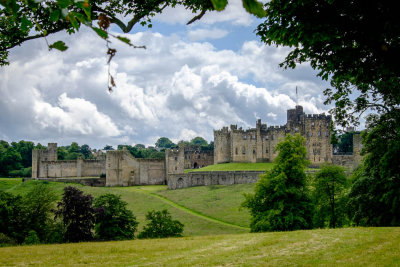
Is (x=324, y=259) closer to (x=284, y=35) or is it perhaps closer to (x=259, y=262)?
(x=259, y=262)

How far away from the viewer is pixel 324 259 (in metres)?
13.1

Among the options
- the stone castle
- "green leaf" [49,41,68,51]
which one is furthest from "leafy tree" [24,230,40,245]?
Result: the stone castle

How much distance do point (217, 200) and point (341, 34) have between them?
42279mm

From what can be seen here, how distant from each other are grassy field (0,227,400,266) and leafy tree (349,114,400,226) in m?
2.74

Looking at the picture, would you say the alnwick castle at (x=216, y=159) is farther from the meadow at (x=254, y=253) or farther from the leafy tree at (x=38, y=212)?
the meadow at (x=254, y=253)

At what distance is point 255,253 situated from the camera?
15000mm

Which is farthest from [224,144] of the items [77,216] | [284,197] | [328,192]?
[77,216]

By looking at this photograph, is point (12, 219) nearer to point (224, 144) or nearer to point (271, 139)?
point (271, 139)

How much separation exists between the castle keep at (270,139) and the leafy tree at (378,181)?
155 feet

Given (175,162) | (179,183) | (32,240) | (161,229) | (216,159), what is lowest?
(32,240)

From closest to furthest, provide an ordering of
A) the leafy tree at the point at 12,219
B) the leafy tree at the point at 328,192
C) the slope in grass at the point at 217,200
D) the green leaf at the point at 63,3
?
the green leaf at the point at 63,3 → the leafy tree at the point at 12,219 → the leafy tree at the point at 328,192 → the slope in grass at the point at 217,200

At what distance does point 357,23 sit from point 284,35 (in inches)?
69.9

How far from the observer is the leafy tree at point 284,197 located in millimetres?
27250

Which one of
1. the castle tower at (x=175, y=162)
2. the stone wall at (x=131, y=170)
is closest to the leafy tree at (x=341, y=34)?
the castle tower at (x=175, y=162)
